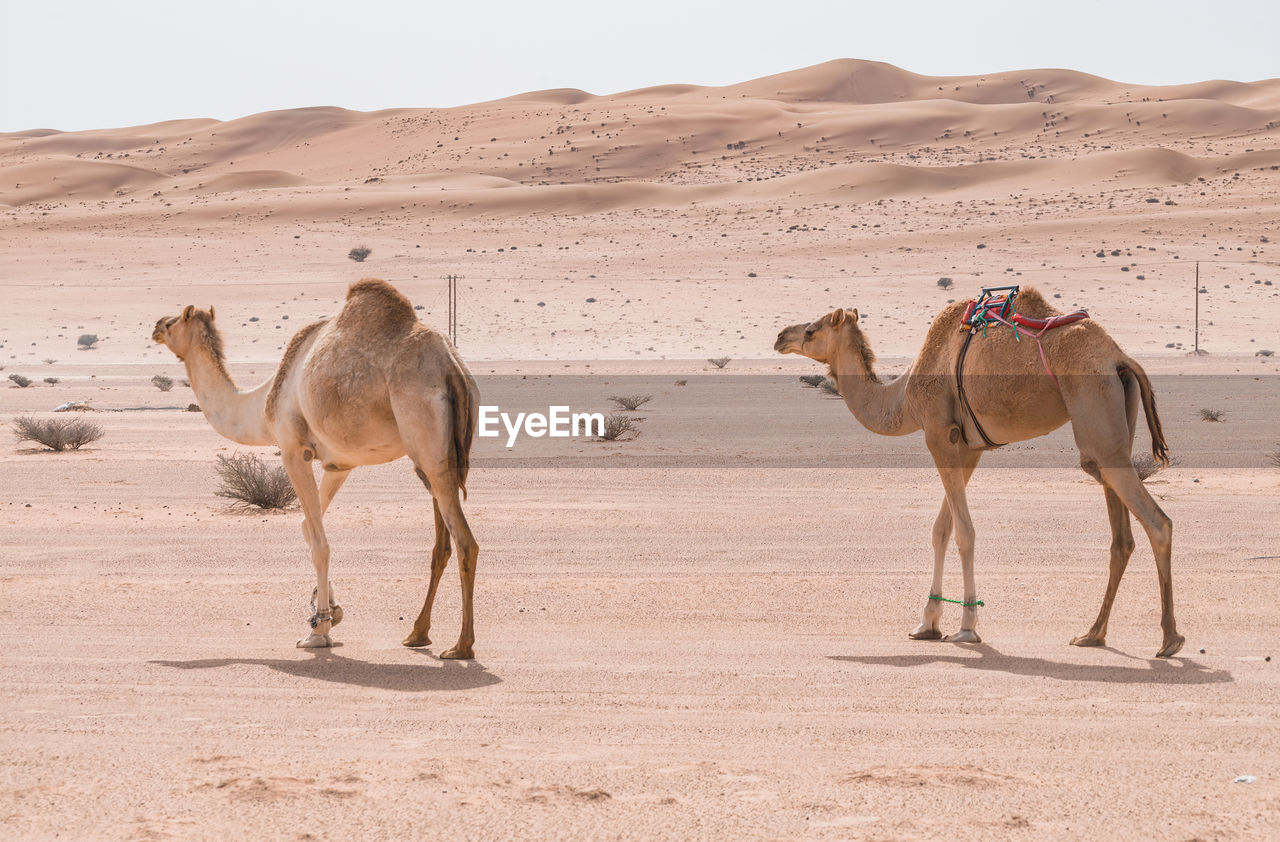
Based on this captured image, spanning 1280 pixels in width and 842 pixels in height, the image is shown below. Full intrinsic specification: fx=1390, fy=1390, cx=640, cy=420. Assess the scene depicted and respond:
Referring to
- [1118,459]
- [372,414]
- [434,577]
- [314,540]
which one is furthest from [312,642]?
[1118,459]

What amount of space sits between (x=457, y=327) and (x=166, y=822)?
5824 centimetres

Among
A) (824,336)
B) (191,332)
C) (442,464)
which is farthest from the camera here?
(824,336)

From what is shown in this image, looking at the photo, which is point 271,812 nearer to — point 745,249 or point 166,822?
point 166,822

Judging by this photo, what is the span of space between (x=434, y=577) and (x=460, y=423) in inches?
40.3

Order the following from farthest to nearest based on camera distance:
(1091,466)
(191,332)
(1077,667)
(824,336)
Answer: (824,336), (191,332), (1091,466), (1077,667)

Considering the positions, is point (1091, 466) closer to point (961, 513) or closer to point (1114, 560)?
point (1114, 560)

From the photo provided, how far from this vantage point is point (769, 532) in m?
14.0

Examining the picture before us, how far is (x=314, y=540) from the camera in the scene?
8805 mm

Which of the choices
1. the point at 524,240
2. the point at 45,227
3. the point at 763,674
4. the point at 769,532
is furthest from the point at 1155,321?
the point at 45,227

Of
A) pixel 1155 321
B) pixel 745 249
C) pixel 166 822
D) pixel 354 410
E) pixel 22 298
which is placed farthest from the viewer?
pixel 745 249

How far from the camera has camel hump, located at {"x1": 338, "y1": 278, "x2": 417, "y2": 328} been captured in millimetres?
8750

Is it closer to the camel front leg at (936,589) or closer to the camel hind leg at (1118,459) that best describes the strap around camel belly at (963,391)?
the camel front leg at (936,589)

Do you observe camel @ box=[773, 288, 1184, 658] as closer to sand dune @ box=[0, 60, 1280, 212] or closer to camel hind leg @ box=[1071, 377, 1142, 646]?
camel hind leg @ box=[1071, 377, 1142, 646]

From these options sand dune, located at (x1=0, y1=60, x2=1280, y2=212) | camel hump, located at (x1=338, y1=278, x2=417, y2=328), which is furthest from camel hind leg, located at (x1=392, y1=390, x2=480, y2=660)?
sand dune, located at (x1=0, y1=60, x2=1280, y2=212)
